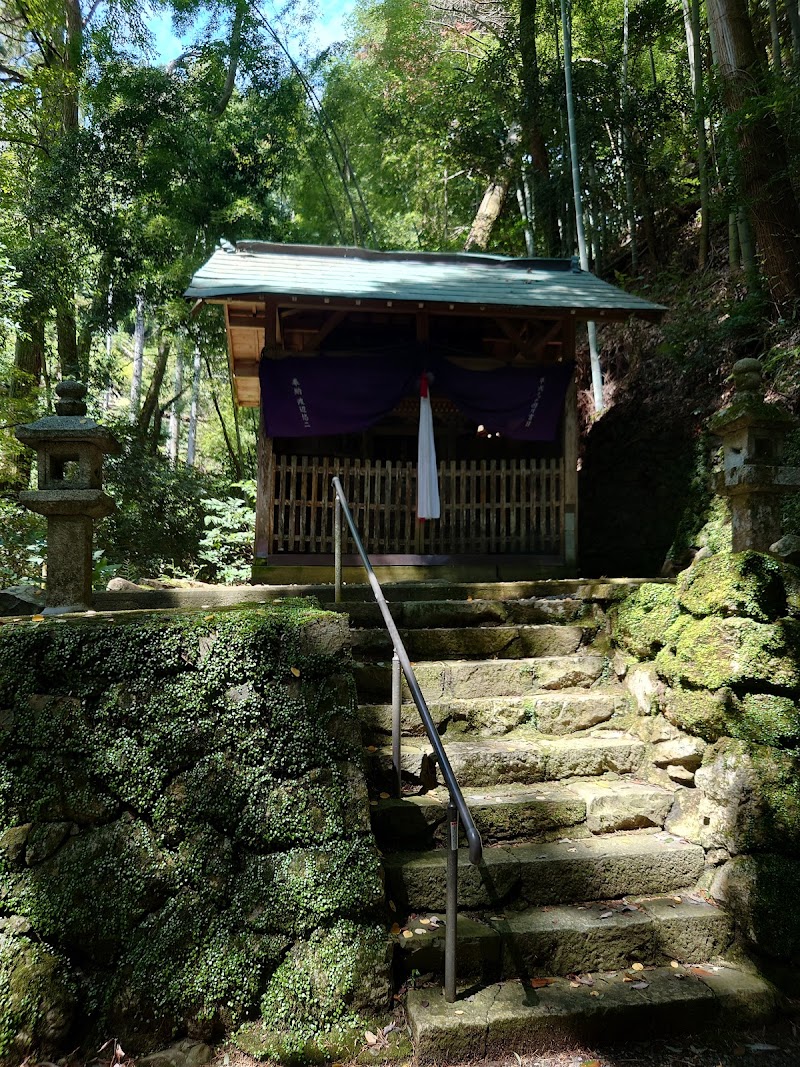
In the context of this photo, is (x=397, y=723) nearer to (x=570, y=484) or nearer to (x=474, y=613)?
(x=474, y=613)

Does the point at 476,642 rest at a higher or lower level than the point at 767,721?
higher

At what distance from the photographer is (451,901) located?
2.48 metres

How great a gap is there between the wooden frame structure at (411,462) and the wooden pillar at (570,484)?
0.01m

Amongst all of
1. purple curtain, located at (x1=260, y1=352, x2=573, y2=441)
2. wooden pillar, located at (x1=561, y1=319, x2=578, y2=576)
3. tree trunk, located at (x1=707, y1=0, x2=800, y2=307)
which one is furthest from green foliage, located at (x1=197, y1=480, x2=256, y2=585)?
tree trunk, located at (x1=707, y1=0, x2=800, y2=307)

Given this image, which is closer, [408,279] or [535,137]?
[408,279]

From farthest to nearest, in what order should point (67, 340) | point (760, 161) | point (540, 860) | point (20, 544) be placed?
point (67, 340), point (20, 544), point (760, 161), point (540, 860)

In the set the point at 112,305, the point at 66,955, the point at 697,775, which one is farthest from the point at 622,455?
the point at 112,305

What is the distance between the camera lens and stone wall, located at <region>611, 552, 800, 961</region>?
3.05m

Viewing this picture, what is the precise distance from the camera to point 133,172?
39.8ft

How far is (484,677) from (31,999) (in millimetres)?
2692

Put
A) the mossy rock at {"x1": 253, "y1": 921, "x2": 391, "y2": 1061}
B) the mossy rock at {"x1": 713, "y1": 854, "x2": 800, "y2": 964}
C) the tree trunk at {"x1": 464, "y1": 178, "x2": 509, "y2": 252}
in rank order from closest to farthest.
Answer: the mossy rock at {"x1": 253, "y1": 921, "x2": 391, "y2": 1061}
the mossy rock at {"x1": 713, "y1": 854, "x2": 800, "y2": 964}
the tree trunk at {"x1": 464, "y1": 178, "x2": 509, "y2": 252}

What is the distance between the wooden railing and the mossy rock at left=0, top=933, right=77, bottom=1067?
4875mm

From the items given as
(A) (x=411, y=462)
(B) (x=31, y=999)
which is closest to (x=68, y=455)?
(B) (x=31, y=999)

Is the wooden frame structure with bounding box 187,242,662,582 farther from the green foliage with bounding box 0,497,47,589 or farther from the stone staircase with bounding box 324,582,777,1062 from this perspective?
the green foliage with bounding box 0,497,47,589
